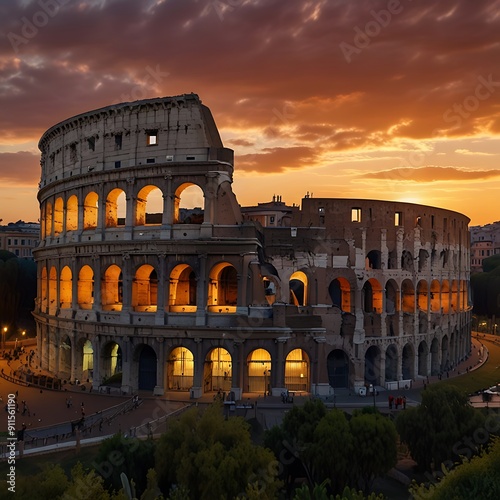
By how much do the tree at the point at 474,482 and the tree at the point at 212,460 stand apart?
4.52 meters

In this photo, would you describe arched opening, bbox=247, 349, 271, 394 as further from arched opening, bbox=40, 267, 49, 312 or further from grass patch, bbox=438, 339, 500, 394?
arched opening, bbox=40, 267, 49, 312

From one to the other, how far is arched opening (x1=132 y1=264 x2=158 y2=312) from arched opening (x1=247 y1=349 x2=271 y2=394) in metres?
7.09

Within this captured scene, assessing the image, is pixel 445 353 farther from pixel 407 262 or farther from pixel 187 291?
pixel 187 291

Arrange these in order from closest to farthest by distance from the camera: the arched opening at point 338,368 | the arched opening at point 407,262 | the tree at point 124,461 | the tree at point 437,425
→ the tree at point 124,461, the tree at point 437,425, the arched opening at point 338,368, the arched opening at point 407,262

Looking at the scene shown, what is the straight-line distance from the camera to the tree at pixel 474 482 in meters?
12.1

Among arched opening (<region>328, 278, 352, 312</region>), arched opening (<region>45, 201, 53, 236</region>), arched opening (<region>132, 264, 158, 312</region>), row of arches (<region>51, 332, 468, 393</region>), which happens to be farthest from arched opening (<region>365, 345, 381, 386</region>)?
arched opening (<region>45, 201, 53, 236</region>)

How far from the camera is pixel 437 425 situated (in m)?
21.8

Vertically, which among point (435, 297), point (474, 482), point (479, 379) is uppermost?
point (435, 297)

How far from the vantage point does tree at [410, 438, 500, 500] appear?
1208 centimetres

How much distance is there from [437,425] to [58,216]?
99.5ft

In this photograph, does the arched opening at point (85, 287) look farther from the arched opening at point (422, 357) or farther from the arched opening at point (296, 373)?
the arched opening at point (422, 357)

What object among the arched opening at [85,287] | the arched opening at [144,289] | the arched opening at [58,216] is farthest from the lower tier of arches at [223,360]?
the arched opening at [58,216]

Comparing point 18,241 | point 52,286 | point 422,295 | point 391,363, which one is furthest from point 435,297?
point 18,241

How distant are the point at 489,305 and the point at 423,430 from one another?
57.8 m
